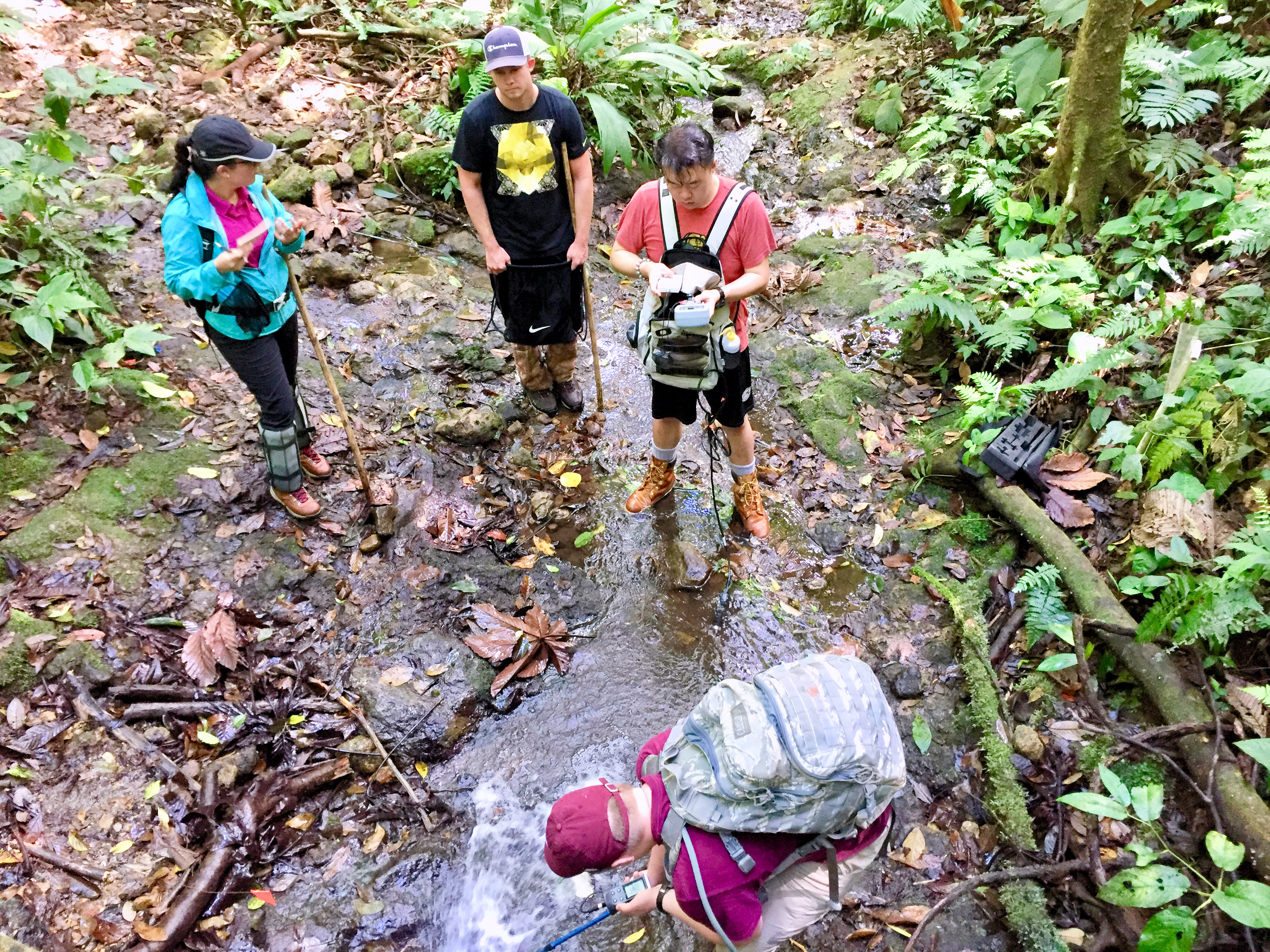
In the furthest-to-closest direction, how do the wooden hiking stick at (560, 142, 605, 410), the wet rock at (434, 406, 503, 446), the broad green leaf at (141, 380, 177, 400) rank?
the wet rock at (434, 406, 503, 446) < the broad green leaf at (141, 380, 177, 400) < the wooden hiking stick at (560, 142, 605, 410)

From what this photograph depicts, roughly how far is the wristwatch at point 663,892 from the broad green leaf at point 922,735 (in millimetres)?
1551

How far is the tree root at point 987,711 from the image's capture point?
313 centimetres

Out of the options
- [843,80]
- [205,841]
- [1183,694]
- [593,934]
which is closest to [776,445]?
[1183,694]

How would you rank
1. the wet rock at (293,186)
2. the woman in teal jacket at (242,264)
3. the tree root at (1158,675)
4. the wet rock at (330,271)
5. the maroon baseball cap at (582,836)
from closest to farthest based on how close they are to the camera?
the maroon baseball cap at (582,836) → the tree root at (1158,675) → the woman in teal jacket at (242,264) → the wet rock at (330,271) → the wet rock at (293,186)

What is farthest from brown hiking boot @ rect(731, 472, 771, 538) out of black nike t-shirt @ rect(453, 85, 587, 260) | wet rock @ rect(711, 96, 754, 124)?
wet rock @ rect(711, 96, 754, 124)

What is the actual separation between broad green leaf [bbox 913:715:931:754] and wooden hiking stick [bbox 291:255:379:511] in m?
3.58

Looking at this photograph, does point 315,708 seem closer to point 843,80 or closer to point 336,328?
point 336,328

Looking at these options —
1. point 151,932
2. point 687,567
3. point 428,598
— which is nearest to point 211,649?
point 428,598

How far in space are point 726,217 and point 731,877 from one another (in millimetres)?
2929

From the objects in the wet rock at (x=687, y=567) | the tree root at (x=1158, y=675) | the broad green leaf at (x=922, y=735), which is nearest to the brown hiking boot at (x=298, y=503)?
the wet rock at (x=687, y=567)

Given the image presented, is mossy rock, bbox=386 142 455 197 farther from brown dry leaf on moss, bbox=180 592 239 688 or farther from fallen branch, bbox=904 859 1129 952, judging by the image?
fallen branch, bbox=904 859 1129 952

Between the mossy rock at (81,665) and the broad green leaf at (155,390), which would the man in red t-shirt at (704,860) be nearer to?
the mossy rock at (81,665)

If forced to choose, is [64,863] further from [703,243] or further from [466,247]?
[466,247]

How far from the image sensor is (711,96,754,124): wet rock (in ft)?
30.4
